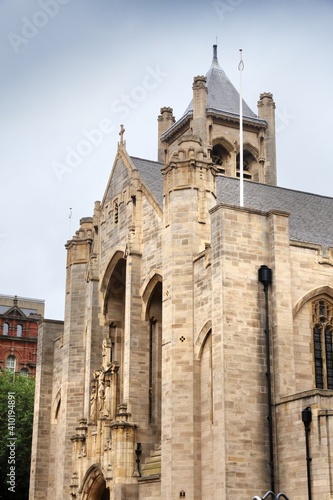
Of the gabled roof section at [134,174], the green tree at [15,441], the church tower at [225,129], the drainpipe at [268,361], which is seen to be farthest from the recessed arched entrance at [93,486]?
the church tower at [225,129]

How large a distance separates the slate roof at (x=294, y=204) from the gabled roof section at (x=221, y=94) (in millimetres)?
10625

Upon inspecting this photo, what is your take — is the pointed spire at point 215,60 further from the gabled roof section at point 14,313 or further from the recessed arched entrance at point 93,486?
the gabled roof section at point 14,313

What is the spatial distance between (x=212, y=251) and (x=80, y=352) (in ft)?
49.8

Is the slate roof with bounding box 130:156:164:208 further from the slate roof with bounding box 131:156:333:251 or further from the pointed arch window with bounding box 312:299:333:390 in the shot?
the pointed arch window with bounding box 312:299:333:390

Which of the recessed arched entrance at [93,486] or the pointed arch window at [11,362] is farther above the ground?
the pointed arch window at [11,362]

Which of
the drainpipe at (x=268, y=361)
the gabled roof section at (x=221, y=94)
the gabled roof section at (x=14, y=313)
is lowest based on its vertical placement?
the drainpipe at (x=268, y=361)

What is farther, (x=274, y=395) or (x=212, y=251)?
(x=212, y=251)

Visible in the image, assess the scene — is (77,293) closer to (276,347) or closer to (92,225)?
(92,225)

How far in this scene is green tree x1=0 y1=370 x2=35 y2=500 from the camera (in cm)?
5606

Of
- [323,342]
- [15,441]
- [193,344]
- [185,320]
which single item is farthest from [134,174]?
[15,441]

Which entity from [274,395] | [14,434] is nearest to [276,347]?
[274,395]

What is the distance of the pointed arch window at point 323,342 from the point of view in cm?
3244

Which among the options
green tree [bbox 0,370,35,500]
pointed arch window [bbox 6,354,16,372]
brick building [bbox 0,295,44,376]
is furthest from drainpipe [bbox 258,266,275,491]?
pointed arch window [bbox 6,354,16,372]

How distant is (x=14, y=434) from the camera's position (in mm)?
57156
